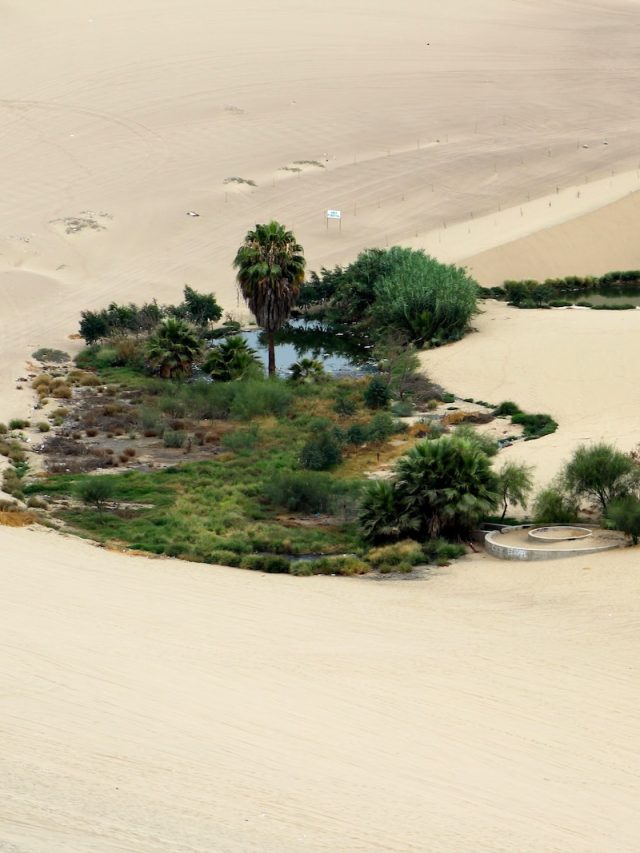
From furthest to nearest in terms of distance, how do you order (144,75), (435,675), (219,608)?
(144,75), (219,608), (435,675)

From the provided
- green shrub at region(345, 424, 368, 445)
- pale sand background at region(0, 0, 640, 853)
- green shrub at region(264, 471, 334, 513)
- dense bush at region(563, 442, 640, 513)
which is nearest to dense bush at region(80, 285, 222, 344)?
pale sand background at region(0, 0, 640, 853)

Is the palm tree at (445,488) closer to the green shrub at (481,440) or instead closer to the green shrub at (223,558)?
the green shrub at (223,558)

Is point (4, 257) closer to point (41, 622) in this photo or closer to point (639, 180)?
point (639, 180)

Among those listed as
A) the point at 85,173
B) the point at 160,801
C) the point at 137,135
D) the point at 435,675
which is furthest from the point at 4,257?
the point at 160,801

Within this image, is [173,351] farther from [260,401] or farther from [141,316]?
[260,401]

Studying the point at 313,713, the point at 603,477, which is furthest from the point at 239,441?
the point at 313,713

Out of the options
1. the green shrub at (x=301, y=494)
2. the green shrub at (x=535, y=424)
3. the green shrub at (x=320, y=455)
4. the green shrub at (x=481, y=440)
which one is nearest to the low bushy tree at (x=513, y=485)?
the green shrub at (x=481, y=440)
